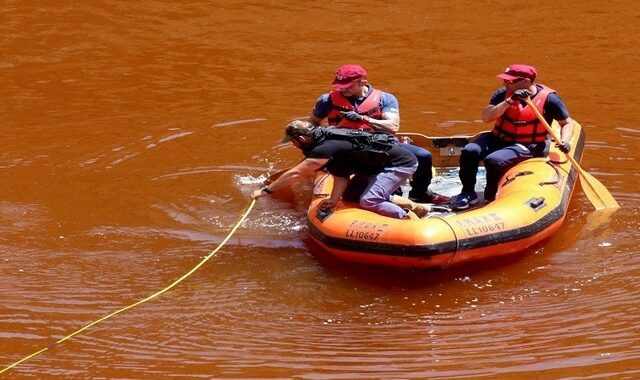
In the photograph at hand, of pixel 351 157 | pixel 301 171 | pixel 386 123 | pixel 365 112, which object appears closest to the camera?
pixel 301 171

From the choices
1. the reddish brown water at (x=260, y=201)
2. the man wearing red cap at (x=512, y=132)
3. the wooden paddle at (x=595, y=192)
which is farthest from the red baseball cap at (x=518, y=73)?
the reddish brown water at (x=260, y=201)

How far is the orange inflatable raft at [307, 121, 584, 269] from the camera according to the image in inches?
318

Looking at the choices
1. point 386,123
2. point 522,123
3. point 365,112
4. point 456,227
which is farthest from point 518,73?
point 456,227

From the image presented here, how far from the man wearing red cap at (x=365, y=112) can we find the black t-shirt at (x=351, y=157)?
1.45 ft

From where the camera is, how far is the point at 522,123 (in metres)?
9.46

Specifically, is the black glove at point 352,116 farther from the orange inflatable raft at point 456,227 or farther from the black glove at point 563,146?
the black glove at point 563,146

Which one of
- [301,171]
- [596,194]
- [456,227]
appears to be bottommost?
[596,194]

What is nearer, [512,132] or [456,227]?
[456,227]

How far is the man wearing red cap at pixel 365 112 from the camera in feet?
30.3

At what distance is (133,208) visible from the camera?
32.5 feet

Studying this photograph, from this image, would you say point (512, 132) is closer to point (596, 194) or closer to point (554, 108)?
point (554, 108)

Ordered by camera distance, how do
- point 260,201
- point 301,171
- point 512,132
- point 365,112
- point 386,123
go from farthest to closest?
point 260,201 < point 512,132 < point 365,112 < point 386,123 < point 301,171

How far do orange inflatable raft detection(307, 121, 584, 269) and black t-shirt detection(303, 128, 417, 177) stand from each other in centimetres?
31

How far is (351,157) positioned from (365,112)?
2.74 feet
